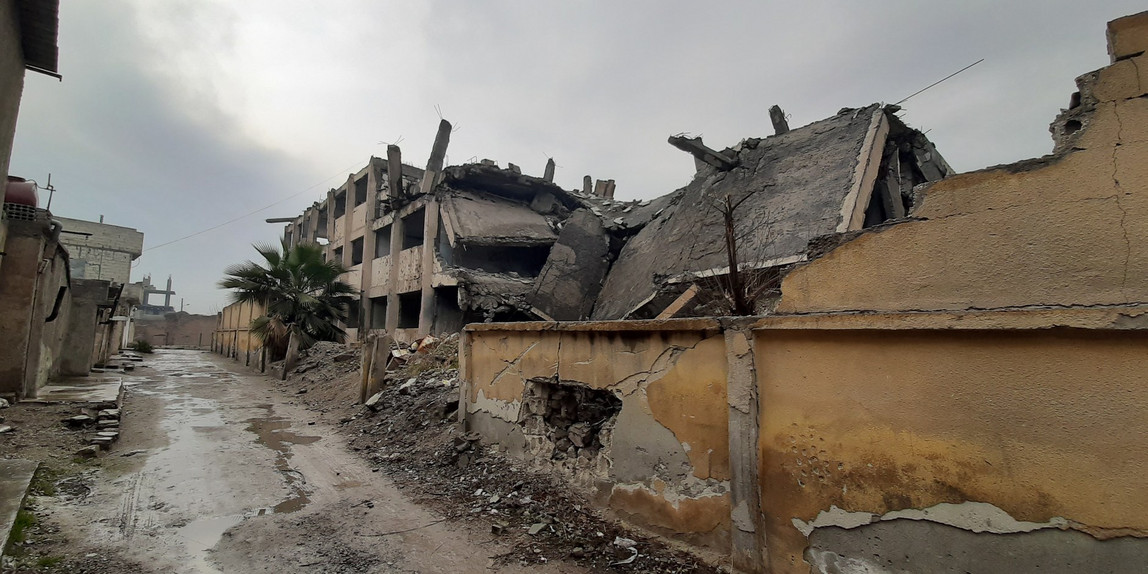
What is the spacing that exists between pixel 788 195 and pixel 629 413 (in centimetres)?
679

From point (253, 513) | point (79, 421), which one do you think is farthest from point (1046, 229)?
point (79, 421)

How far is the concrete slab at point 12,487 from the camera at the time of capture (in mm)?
3374

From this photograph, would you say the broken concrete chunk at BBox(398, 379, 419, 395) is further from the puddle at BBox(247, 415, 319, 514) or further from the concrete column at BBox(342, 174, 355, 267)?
the concrete column at BBox(342, 174, 355, 267)

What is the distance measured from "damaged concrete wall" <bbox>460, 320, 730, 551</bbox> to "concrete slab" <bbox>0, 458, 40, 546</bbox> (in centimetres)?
370

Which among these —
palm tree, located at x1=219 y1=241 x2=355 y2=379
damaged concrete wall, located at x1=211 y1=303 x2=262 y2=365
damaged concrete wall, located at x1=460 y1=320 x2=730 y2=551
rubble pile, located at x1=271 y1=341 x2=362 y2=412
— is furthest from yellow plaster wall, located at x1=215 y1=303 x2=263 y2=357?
damaged concrete wall, located at x1=460 y1=320 x2=730 y2=551

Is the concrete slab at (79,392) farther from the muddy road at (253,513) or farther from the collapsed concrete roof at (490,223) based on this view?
the collapsed concrete roof at (490,223)

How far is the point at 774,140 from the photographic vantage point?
10.7m

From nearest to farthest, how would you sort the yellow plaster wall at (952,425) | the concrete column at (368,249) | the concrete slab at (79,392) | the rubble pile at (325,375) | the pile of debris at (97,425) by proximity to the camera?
the yellow plaster wall at (952,425) → the pile of debris at (97,425) → the concrete slab at (79,392) → the rubble pile at (325,375) → the concrete column at (368,249)


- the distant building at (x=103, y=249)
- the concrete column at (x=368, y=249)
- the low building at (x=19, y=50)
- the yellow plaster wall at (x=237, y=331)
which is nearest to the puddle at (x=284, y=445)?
the low building at (x=19, y=50)

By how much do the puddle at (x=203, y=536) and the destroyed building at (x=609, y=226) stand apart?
4.39 metres

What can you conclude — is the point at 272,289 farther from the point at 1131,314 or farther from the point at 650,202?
the point at 1131,314

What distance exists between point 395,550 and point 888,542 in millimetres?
3198

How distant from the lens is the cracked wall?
227cm

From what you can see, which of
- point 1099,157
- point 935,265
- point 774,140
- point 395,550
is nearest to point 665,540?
point 395,550
